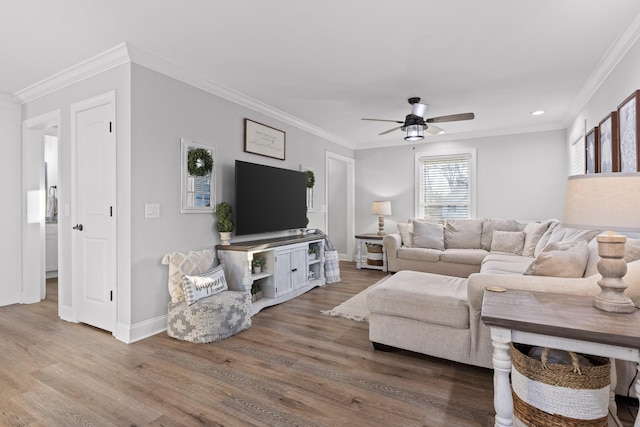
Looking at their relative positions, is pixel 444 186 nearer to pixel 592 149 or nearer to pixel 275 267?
pixel 592 149

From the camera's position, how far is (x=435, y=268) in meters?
5.14

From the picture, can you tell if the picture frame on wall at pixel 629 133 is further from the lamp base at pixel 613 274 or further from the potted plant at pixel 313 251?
the potted plant at pixel 313 251

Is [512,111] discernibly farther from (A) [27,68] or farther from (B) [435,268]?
(A) [27,68]

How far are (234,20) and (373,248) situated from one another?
445cm

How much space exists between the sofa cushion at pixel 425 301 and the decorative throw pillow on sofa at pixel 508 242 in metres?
2.51

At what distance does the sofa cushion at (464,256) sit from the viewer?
15.9ft

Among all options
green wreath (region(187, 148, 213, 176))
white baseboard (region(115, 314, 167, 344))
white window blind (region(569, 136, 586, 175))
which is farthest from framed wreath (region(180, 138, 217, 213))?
white window blind (region(569, 136, 586, 175))

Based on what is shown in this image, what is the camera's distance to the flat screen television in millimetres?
3854

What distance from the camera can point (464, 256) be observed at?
4926mm

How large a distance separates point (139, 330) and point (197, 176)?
1.54 meters

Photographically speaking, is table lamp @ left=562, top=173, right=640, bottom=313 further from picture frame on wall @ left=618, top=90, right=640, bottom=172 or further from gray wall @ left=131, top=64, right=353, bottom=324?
gray wall @ left=131, top=64, right=353, bottom=324

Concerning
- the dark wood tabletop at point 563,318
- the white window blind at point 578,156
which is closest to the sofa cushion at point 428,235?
the white window blind at point 578,156

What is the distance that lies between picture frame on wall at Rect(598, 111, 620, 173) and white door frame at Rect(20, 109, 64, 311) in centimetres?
589

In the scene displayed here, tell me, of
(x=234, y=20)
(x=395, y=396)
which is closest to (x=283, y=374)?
(x=395, y=396)
